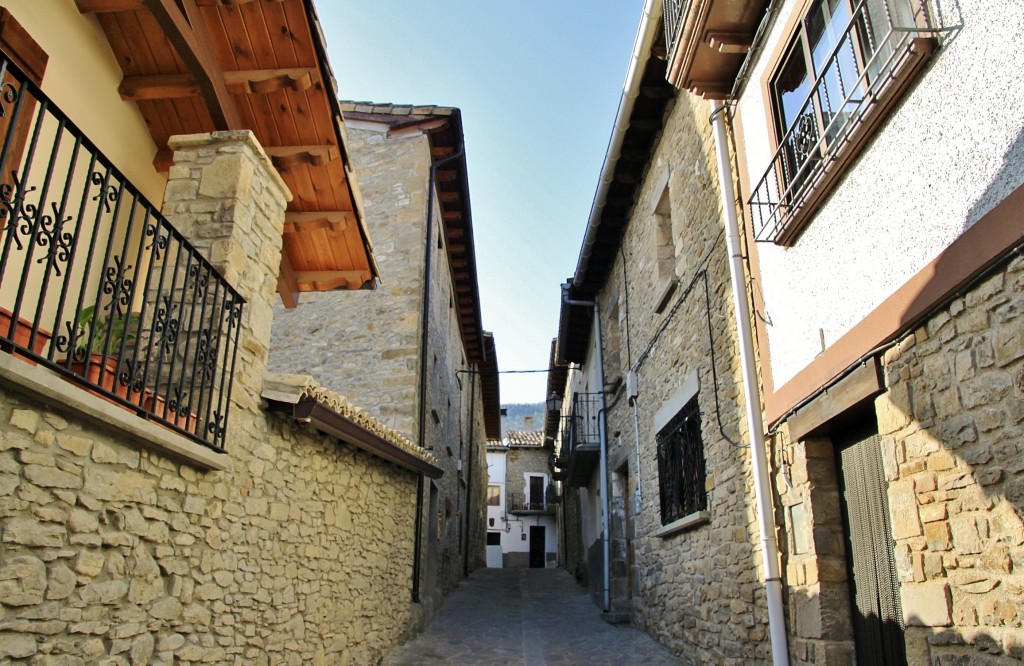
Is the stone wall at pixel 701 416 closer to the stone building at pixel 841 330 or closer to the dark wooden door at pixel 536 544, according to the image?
the stone building at pixel 841 330

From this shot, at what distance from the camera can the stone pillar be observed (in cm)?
482

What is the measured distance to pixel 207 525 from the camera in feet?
13.7

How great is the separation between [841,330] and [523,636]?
22.1ft

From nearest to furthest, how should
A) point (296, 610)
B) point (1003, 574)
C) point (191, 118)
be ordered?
point (1003, 574)
point (296, 610)
point (191, 118)

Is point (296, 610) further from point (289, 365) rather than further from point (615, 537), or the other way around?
point (615, 537)

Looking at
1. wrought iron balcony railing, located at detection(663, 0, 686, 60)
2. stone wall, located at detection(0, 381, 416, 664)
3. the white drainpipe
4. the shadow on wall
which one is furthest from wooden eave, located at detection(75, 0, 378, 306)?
the shadow on wall

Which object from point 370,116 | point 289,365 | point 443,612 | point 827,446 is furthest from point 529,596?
point 827,446

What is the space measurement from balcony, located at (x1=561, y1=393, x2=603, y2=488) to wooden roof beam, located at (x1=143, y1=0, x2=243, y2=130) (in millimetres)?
7931

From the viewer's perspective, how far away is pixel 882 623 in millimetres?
4230

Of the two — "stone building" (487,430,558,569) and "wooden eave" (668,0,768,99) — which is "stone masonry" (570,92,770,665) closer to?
"wooden eave" (668,0,768,99)

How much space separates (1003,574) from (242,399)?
4123 mm

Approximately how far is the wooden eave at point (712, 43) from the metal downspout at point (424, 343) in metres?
5.35

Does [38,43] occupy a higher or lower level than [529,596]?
higher

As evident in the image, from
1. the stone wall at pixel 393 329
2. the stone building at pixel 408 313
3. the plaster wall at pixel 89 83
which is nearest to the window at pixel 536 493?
the stone building at pixel 408 313
